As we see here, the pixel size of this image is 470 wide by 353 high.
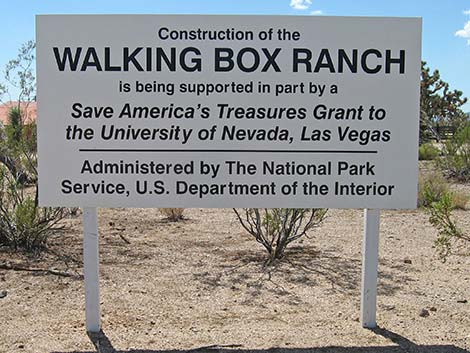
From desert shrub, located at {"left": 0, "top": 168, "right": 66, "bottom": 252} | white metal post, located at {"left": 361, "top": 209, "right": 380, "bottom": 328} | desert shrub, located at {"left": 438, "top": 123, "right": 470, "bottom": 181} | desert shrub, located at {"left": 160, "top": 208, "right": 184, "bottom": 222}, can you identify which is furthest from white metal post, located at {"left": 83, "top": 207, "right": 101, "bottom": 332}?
desert shrub, located at {"left": 438, "top": 123, "right": 470, "bottom": 181}

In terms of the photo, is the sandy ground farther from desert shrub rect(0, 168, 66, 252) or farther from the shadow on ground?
desert shrub rect(0, 168, 66, 252)

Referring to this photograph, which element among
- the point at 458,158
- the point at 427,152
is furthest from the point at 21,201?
the point at 427,152

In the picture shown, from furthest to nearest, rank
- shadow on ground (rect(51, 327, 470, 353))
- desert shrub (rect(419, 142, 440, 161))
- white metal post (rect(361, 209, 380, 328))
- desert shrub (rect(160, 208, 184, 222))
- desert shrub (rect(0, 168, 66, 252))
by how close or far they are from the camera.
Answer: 1. desert shrub (rect(419, 142, 440, 161))
2. desert shrub (rect(160, 208, 184, 222))
3. desert shrub (rect(0, 168, 66, 252))
4. white metal post (rect(361, 209, 380, 328))
5. shadow on ground (rect(51, 327, 470, 353))

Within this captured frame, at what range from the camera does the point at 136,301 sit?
221 inches

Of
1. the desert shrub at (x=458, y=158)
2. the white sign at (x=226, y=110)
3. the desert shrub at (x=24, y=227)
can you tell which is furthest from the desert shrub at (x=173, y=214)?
the desert shrub at (x=458, y=158)

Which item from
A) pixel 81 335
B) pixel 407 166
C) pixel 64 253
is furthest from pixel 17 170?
pixel 407 166

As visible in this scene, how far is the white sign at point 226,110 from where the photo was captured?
14.8ft

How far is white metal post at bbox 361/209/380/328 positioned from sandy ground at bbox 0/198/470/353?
0.15 meters

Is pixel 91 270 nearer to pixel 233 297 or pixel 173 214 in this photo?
pixel 233 297

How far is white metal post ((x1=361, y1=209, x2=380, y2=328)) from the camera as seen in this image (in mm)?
4773

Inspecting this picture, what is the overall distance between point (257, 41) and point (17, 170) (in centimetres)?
570

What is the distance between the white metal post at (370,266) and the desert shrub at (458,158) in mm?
12237

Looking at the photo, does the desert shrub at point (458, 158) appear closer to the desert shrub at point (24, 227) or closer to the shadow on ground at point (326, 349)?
the desert shrub at point (24, 227)

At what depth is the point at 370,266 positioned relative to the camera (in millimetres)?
4828
